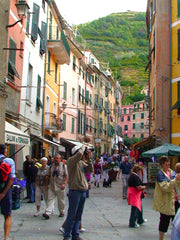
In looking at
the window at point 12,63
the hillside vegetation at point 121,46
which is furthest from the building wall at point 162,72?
the hillside vegetation at point 121,46

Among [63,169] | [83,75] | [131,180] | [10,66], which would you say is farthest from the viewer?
[83,75]

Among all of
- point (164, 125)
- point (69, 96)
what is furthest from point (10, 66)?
point (69, 96)

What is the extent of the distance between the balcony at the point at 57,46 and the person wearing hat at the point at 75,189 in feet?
62.1

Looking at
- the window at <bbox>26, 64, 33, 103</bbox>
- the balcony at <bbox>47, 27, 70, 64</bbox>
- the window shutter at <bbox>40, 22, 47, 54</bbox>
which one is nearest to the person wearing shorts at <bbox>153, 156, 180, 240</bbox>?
the window at <bbox>26, 64, 33, 103</bbox>

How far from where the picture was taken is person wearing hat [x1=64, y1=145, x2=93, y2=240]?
6.57 metres

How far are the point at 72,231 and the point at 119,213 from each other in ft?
13.3

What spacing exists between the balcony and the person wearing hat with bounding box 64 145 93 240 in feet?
62.1

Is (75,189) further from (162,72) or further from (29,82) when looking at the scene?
(162,72)

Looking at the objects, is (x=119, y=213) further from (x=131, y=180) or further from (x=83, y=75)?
(x=83, y=75)

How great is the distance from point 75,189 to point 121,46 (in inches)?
6618

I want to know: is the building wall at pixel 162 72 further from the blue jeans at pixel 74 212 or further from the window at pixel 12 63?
the blue jeans at pixel 74 212

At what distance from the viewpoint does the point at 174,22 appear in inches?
859

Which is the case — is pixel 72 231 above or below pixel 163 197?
below

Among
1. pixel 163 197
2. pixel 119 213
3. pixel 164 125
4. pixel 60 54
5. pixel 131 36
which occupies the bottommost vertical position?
pixel 119 213
